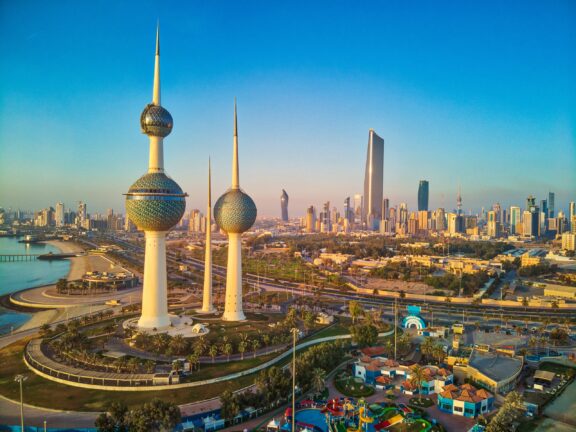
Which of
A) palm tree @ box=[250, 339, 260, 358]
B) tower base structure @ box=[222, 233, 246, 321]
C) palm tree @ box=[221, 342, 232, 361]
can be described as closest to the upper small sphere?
tower base structure @ box=[222, 233, 246, 321]

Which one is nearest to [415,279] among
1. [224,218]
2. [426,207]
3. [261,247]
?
[224,218]

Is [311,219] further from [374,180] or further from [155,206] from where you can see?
[155,206]

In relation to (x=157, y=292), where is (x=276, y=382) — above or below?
below

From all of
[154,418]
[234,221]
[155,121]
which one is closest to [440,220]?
[234,221]

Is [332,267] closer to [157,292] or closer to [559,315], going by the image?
[559,315]

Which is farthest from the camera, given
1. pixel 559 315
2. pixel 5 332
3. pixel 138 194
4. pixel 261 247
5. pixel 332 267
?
pixel 261 247

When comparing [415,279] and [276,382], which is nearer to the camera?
[276,382]
